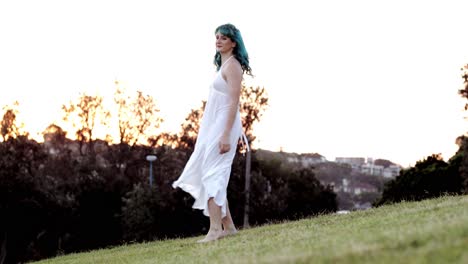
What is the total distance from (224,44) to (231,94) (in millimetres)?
743

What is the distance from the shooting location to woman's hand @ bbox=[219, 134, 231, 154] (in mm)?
9617

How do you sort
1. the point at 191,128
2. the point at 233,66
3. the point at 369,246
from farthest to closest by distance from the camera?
the point at 191,128, the point at 233,66, the point at 369,246

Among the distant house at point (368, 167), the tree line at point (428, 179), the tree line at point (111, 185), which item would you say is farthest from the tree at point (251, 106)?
the distant house at point (368, 167)

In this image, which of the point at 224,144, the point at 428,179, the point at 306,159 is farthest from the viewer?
the point at 306,159

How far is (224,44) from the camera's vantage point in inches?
394

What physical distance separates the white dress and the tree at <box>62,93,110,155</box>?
47940mm

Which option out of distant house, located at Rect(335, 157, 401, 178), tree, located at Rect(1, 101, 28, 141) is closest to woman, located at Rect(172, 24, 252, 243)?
tree, located at Rect(1, 101, 28, 141)

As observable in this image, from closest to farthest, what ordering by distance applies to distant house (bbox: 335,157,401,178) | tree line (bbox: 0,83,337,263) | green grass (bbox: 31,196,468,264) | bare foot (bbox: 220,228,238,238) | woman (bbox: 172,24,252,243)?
green grass (bbox: 31,196,468,264), woman (bbox: 172,24,252,243), bare foot (bbox: 220,228,238,238), tree line (bbox: 0,83,337,263), distant house (bbox: 335,157,401,178)

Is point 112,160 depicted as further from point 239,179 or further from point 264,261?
point 264,261

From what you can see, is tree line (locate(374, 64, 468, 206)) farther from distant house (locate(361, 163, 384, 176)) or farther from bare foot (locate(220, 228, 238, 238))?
bare foot (locate(220, 228, 238, 238))

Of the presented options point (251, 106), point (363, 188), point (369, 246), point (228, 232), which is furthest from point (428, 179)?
point (369, 246)

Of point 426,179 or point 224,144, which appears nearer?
point 224,144

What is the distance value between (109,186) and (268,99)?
43.3 ft

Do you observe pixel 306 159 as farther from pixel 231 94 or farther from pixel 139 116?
pixel 231 94
